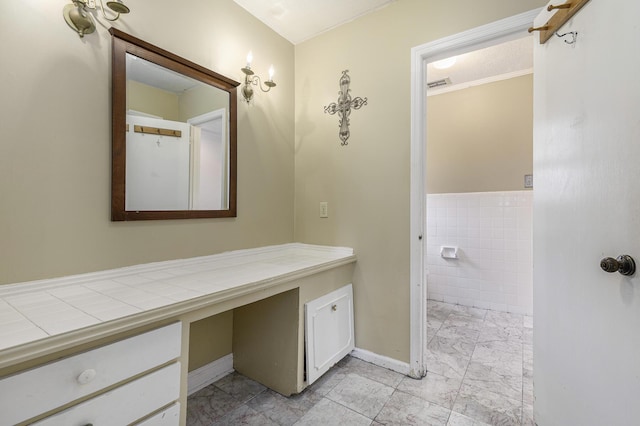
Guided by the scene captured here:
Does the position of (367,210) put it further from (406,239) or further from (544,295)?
(544,295)

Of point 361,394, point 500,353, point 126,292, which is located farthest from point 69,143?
point 500,353

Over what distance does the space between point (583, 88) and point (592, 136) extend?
0.20 metres

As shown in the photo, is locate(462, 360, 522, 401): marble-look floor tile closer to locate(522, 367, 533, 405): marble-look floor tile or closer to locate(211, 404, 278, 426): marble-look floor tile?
locate(522, 367, 533, 405): marble-look floor tile

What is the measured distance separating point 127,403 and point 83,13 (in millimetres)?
A: 1554

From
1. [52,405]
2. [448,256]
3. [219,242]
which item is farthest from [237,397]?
[448,256]

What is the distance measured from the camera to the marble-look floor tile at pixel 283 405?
1503 mm

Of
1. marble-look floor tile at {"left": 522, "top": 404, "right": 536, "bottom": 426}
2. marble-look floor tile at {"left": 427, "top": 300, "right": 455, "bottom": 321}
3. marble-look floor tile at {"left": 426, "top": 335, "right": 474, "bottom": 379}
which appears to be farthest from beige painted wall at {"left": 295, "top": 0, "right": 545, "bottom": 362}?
marble-look floor tile at {"left": 427, "top": 300, "right": 455, "bottom": 321}

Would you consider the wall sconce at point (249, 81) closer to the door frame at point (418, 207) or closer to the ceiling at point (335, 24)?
the ceiling at point (335, 24)

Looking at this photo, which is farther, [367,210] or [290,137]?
[290,137]

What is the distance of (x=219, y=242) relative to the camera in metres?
1.83

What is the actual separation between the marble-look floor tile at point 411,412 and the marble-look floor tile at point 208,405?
2.67 feet

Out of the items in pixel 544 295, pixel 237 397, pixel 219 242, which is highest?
pixel 219 242

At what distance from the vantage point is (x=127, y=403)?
3.03ft

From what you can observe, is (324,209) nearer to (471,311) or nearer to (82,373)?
(82,373)
